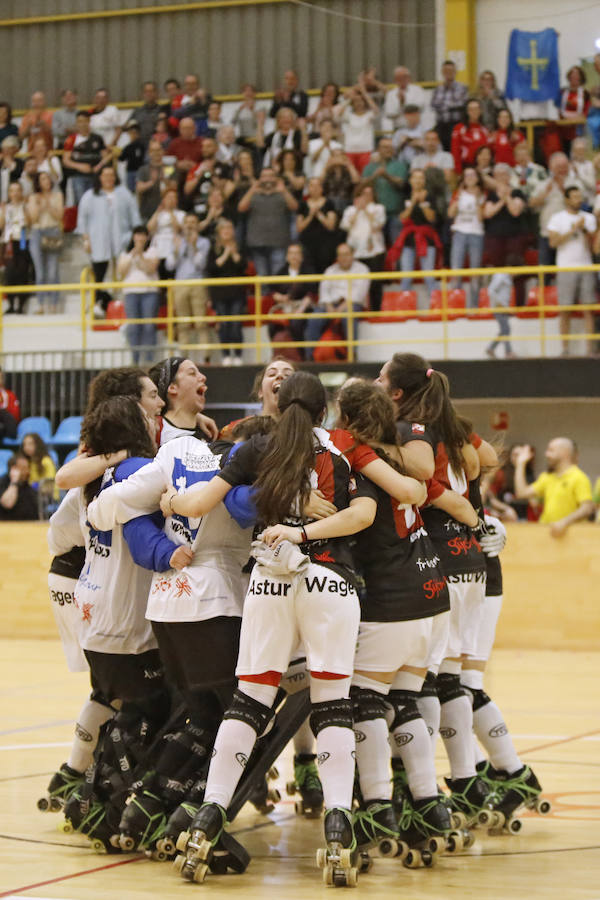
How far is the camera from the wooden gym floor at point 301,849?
4828mm

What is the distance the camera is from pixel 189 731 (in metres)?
5.28

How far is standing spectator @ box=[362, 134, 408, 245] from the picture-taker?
687 inches

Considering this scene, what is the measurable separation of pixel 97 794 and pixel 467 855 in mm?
1518

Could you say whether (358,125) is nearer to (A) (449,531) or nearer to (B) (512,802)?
(A) (449,531)

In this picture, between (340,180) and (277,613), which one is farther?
(340,180)

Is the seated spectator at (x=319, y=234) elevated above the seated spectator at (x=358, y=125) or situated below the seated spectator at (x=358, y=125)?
below

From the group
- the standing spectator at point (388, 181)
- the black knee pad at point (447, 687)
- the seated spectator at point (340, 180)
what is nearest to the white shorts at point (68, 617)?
the black knee pad at point (447, 687)

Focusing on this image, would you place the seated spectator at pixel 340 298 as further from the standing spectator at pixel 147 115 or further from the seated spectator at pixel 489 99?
the standing spectator at pixel 147 115

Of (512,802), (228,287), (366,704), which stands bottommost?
(512,802)

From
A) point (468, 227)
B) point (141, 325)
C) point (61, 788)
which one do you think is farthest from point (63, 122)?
point (61, 788)

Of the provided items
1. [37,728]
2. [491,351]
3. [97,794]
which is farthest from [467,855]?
[491,351]

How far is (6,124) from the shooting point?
70.3ft

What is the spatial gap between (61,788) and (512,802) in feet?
6.48

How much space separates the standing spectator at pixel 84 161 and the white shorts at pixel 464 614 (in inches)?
582
